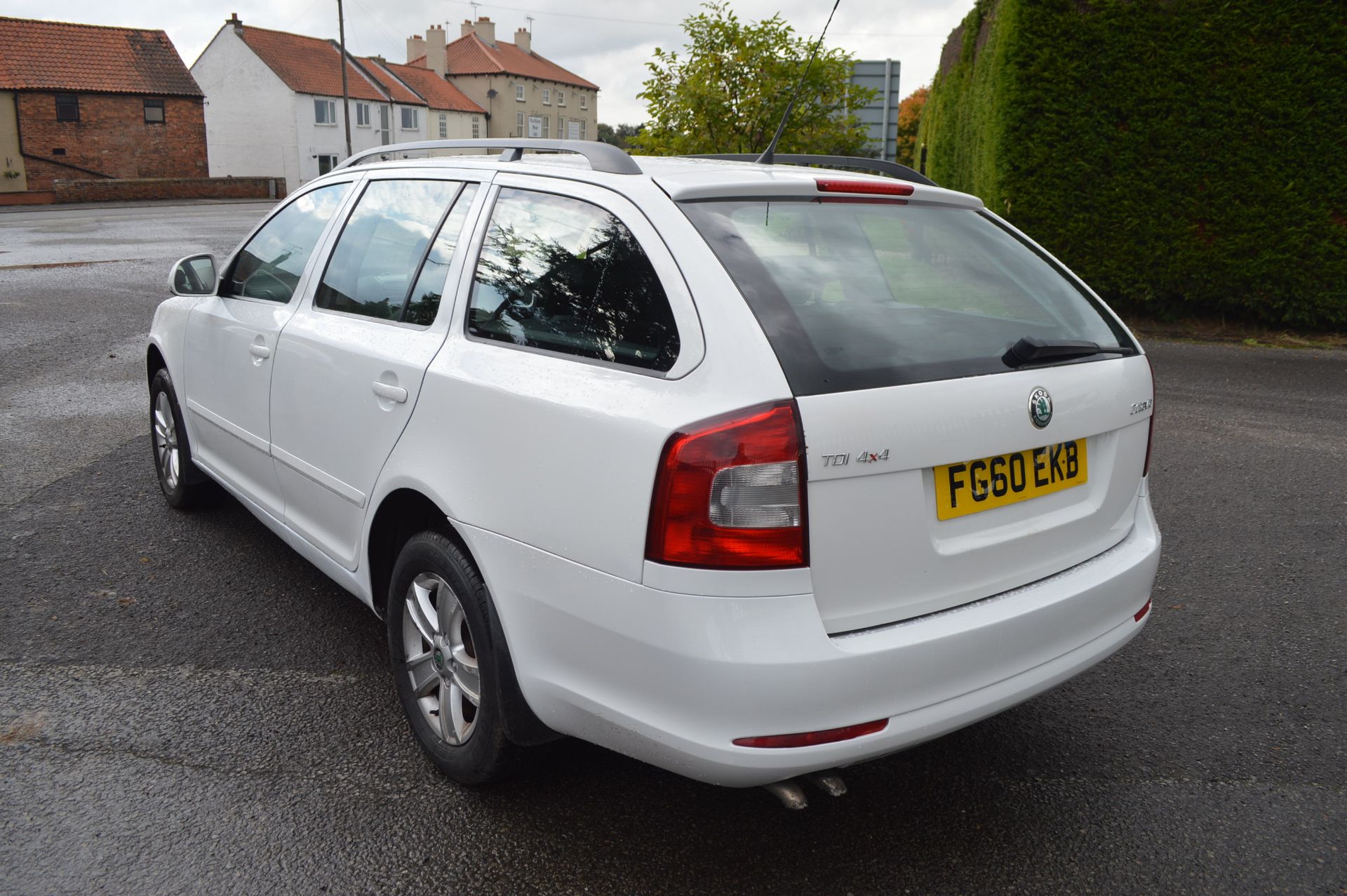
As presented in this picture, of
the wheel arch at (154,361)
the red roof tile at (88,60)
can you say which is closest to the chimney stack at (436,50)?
the red roof tile at (88,60)

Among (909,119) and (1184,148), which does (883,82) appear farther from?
(909,119)

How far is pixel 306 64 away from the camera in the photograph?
6091cm

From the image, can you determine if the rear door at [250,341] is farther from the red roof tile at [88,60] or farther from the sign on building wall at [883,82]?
the red roof tile at [88,60]

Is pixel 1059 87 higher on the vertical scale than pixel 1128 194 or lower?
higher

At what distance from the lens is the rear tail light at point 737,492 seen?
7.06 feet

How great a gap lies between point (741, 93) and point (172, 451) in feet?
33.5

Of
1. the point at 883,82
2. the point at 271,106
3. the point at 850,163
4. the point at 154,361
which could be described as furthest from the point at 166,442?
the point at 271,106

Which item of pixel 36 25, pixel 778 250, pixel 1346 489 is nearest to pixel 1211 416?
pixel 1346 489

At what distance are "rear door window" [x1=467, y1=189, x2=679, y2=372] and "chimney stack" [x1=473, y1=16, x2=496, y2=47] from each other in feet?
285

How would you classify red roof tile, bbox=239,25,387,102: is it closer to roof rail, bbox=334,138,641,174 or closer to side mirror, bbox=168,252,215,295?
side mirror, bbox=168,252,215,295

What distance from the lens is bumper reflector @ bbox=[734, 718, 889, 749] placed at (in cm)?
217

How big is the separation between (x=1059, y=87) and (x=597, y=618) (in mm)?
10912

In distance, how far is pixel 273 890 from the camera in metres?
2.50

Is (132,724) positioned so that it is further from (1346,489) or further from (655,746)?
(1346,489)
